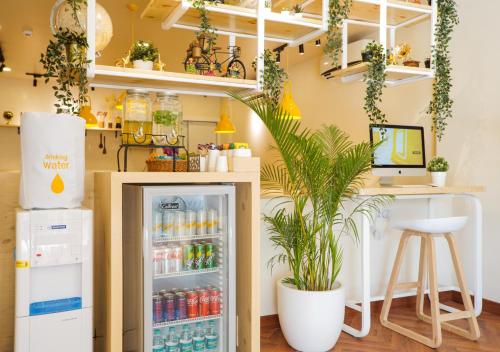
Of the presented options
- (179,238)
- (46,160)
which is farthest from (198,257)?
(46,160)

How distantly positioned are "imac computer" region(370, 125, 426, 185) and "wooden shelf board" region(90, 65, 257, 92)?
47.6 inches

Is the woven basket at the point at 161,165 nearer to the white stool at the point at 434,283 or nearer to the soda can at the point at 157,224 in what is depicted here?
the soda can at the point at 157,224

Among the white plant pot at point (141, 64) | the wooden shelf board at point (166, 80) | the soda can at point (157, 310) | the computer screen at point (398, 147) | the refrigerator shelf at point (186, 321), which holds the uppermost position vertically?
the white plant pot at point (141, 64)

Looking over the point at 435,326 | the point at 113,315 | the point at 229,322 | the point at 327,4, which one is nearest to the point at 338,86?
the point at 327,4

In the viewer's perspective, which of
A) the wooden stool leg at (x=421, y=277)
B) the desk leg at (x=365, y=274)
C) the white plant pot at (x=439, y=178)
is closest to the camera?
the desk leg at (x=365, y=274)

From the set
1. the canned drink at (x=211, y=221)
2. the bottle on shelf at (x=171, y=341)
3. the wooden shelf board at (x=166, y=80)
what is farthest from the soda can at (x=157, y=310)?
the wooden shelf board at (x=166, y=80)

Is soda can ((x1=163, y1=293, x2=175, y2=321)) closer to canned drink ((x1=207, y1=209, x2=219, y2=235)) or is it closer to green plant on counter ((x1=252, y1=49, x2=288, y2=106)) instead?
canned drink ((x1=207, y1=209, x2=219, y2=235))

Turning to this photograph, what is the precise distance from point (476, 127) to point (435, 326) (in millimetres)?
1906

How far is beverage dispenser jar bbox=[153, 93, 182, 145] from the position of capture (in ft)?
8.84

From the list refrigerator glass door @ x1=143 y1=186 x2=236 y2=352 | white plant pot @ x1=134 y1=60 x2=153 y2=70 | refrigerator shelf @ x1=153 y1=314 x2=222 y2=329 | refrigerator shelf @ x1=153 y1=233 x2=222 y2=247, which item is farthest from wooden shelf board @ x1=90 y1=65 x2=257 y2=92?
refrigerator shelf @ x1=153 y1=314 x2=222 y2=329

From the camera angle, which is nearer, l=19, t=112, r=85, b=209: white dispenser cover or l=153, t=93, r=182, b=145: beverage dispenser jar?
l=19, t=112, r=85, b=209: white dispenser cover

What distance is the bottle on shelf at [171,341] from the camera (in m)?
2.70

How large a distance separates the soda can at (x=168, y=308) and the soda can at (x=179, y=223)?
1.22ft

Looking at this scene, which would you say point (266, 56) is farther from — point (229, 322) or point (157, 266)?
point (229, 322)
